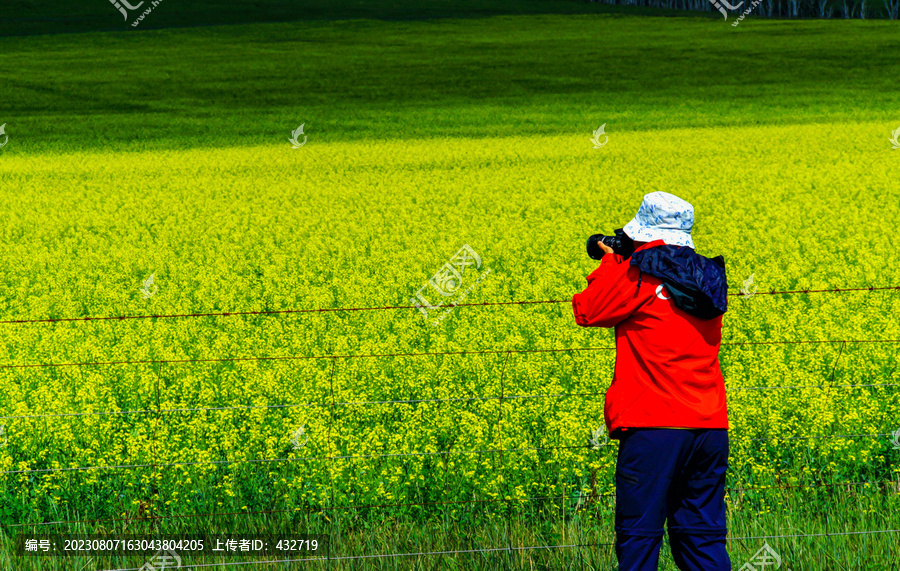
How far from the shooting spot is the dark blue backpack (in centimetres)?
344

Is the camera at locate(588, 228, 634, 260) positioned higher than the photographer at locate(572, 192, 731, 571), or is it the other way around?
the camera at locate(588, 228, 634, 260)

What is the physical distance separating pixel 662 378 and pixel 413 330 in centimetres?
546

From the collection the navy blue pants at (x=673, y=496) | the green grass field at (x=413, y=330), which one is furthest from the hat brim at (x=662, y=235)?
the green grass field at (x=413, y=330)

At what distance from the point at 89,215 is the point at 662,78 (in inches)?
1240

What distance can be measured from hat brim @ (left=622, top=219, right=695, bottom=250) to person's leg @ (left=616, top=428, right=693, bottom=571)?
645mm

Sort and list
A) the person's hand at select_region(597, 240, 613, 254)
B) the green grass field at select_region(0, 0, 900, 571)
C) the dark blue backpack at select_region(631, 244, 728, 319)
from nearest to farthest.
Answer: the dark blue backpack at select_region(631, 244, 728, 319) < the person's hand at select_region(597, 240, 613, 254) < the green grass field at select_region(0, 0, 900, 571)

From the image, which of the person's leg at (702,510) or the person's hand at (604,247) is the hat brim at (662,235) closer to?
the person's hand at (604,247)

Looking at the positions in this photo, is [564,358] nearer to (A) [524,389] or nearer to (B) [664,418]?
(A) [524,389]

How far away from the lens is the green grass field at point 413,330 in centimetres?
514

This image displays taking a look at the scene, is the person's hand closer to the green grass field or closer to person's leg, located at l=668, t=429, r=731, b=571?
person's leg, located at l=668, t=429, r=731, b=571

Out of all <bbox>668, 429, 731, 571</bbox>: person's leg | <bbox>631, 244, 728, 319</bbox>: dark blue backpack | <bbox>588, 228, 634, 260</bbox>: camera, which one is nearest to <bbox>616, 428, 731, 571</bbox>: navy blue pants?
<bbox>668, 429, 731, 571</bbox>: person's leg

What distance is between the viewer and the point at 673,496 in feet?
11.9

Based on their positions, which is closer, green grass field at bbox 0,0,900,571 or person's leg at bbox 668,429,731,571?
person's leg at bbox 668,429,731,571

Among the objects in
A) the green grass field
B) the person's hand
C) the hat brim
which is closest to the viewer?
the hat brim
